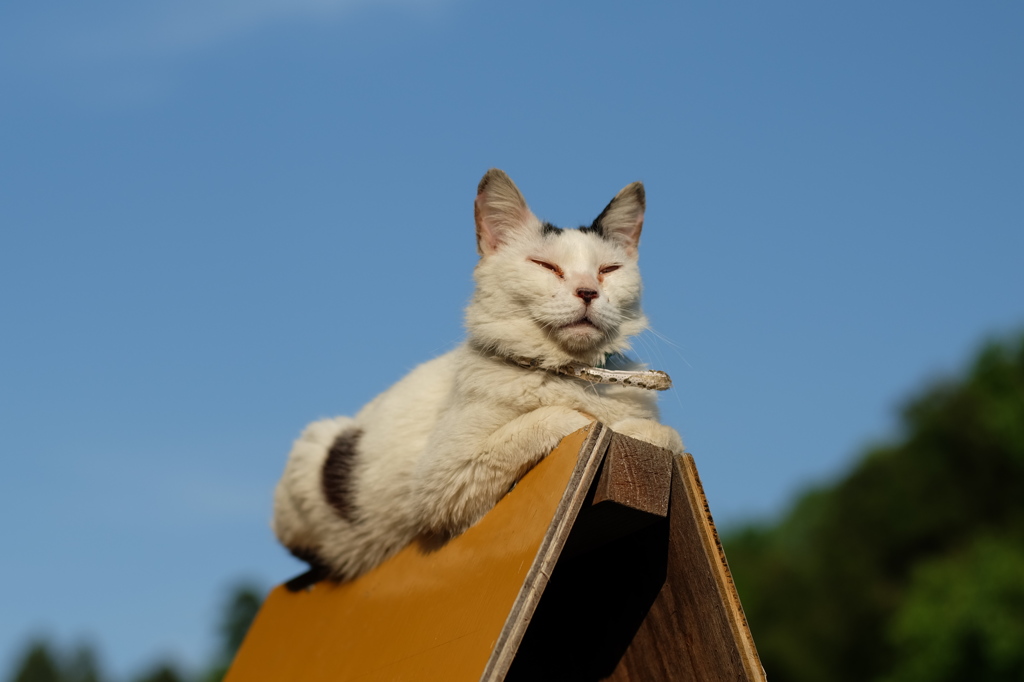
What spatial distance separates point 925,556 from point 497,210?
2872 centimetres

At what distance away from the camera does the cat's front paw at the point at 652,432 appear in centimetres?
353

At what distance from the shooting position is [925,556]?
29.4 metres

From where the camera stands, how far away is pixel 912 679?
2348 centimetres

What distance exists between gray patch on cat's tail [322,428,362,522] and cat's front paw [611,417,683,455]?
169 cm

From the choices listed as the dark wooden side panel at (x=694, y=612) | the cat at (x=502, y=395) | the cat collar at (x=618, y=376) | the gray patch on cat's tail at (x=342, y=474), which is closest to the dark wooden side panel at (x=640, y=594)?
the dark wooden side panel at (x=694, y=612)

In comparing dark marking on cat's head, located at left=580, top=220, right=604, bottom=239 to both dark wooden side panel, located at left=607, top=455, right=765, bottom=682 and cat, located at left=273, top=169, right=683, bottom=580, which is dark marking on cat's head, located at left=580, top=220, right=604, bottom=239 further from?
dark wooden side panel, located at left=607, top=455, right=765, bottom=682

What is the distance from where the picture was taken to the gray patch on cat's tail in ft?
15.8

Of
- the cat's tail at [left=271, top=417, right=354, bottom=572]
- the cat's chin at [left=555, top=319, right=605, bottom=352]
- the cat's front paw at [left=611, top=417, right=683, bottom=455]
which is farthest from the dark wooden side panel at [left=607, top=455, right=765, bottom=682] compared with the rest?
the cat's tail at [left=271, top=417, right=354, bottom=572]

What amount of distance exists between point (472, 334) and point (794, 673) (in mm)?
32346

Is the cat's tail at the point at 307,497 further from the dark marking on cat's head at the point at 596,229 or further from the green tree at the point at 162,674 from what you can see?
the green tree at the point at 162,674

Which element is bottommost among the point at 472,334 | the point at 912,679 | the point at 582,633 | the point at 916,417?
the point at 912,679

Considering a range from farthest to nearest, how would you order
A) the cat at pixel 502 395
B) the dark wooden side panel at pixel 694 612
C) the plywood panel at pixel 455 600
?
the cat at pixel 502 395 → the dark wooden side panel at pixel 694 612 → the plywood panel at pixel 455 600

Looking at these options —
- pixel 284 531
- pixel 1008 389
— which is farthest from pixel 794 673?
pixel 284 531

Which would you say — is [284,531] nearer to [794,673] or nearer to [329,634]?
[329,634]
